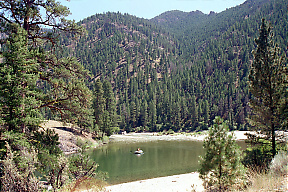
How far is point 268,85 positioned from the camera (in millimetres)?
13625

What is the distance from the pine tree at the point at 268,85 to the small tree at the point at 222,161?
25.1ft

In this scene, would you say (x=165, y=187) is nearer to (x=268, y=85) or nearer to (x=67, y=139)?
(x=268, y=85)

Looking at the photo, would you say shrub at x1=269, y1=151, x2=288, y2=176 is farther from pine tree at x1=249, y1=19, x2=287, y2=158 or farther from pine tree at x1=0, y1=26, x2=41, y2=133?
pine tree at x1=0, y1=26, x2=41, y2=133

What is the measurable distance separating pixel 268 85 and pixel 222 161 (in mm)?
8790

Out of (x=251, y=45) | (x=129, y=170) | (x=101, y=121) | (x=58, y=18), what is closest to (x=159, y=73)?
(x=251, y=45)

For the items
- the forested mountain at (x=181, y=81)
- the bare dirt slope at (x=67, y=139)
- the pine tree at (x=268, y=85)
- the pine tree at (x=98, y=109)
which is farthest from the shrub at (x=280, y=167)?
the pine tree at (x=98, y=109)

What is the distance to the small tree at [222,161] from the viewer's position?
730 cm

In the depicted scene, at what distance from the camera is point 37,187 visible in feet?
19.9

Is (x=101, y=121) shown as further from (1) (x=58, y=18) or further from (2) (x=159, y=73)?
(2) (x=159, y=73)

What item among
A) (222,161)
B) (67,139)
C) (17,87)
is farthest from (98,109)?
(222,161)

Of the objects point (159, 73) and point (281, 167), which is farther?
point (159, 73)

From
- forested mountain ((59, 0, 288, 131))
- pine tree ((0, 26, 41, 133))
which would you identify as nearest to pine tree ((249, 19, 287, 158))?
pine tree ((0, 26, 41, 133))

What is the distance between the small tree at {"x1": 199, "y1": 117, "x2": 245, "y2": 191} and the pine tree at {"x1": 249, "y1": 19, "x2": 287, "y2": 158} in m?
7.64

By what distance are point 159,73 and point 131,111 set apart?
67.0 metres
